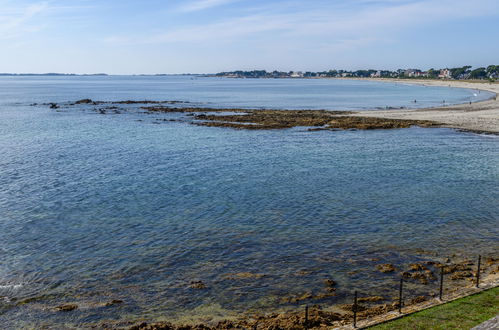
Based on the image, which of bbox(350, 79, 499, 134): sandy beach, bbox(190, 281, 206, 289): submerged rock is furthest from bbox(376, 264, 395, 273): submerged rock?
bbox(350, 79, 499, 134): sandy beach

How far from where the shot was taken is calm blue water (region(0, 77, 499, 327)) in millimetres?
20625

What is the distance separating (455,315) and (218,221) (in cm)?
1763

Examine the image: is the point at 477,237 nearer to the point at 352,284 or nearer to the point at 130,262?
the point at 352,284

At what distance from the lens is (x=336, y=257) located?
24.2m

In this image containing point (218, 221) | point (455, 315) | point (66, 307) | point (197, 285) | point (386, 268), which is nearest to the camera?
point (455, 315)

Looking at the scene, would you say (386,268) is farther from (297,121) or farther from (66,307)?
(297,121)

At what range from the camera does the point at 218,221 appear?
3025 centimetres

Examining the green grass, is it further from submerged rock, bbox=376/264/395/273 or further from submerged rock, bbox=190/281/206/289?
submerged rock, bbox=190/281/206/289

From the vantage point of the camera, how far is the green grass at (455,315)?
1537 centimetres

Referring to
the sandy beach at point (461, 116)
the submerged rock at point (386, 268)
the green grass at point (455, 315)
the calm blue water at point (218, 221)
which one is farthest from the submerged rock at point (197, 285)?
the sandy beach at point (461, 116)

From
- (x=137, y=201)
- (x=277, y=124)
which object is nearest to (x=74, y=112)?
(x=277, y=124)

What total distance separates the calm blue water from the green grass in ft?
13.6

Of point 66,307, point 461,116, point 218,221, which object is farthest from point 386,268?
point 461,116

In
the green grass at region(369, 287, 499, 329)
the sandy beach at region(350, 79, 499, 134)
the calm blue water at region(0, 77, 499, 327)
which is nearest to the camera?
the green grass at region(369, 287, 499, 329)
